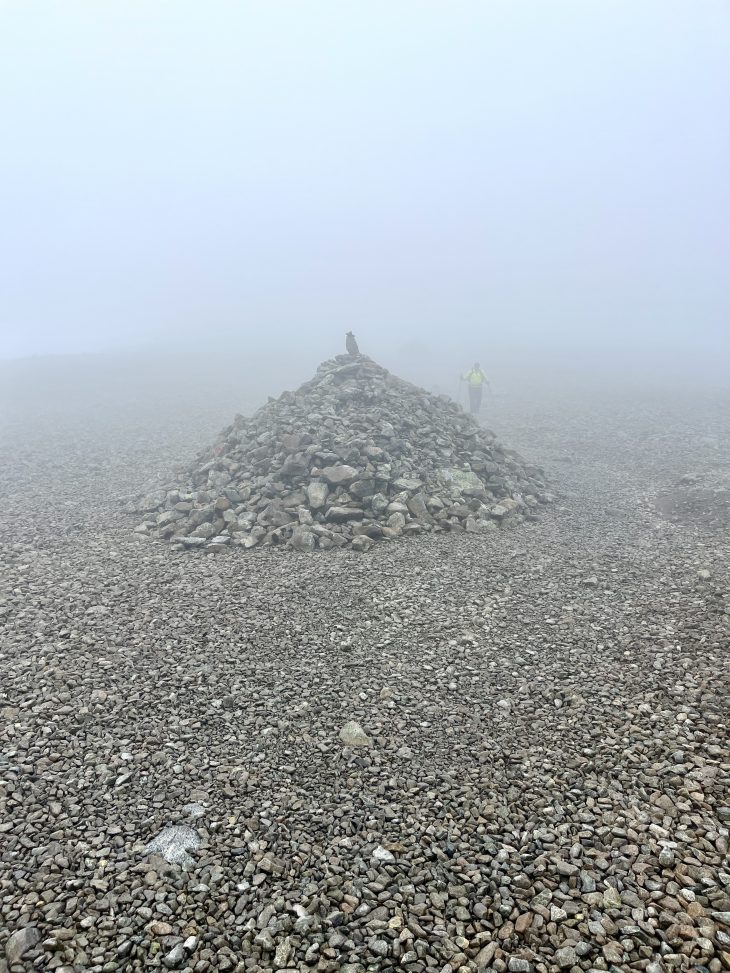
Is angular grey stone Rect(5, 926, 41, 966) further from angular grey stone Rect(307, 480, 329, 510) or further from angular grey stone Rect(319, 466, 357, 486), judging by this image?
angular grey stone Rect(319, 466, 357, 486)

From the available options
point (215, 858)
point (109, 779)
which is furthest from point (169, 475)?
point (215, 858)

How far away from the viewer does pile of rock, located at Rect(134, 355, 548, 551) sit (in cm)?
1666

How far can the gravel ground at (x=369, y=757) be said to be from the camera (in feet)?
18.8

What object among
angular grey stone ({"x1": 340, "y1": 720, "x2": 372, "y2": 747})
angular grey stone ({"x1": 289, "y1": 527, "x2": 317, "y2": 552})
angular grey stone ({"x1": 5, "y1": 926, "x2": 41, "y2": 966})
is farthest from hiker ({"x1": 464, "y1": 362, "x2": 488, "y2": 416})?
angular grey stone ({"x1": 5, "y1": 926, "x2": 41, "y2": 966})

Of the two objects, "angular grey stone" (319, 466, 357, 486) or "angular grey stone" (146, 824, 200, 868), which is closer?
"angular grey stone" (146, 824, 200, 868)

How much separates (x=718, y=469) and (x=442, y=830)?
22.4 m

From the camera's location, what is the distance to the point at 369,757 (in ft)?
26.8

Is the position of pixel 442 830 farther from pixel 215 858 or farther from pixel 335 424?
pixel 335 424

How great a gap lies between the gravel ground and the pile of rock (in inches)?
50.2

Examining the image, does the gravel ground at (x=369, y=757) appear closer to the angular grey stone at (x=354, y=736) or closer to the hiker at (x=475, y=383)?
the angular grey stone at (x=354, y=736)

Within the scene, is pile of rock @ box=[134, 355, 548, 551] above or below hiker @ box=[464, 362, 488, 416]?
below

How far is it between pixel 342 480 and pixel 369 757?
34.7 ft

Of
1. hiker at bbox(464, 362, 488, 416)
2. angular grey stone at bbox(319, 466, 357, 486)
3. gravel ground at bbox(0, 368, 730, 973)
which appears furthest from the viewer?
hiker at bbox(464, 362, 488, 416)

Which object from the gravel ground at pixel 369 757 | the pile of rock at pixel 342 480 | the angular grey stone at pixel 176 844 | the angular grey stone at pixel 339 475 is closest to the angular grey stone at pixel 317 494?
the pile of rock at pixel 342 480
